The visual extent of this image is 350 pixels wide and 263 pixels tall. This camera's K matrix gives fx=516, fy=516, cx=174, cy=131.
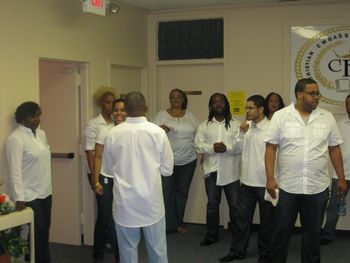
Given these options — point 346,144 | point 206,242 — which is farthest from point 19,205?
point 346,144

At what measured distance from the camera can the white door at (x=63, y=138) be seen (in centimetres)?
502

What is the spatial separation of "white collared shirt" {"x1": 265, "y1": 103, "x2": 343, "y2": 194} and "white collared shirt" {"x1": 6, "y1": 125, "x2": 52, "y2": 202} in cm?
175

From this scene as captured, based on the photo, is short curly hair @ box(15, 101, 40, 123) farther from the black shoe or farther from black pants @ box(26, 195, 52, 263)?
the black shoe

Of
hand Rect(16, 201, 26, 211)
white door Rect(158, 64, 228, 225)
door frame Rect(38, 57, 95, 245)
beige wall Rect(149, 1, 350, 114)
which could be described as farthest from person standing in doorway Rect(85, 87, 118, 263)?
beige wall Rect(149, 1, 350, 114)

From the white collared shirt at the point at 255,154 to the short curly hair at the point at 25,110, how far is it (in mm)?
1763

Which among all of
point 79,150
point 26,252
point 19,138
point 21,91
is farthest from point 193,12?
point 26,252

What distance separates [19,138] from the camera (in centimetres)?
379

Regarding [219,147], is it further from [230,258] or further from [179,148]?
[230,258]

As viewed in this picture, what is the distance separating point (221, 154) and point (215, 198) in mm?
446

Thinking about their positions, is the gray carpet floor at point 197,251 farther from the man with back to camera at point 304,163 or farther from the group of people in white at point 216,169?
the man with back to camera at point 304,163

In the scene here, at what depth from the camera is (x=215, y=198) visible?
197 inches

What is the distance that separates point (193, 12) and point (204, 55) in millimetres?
499

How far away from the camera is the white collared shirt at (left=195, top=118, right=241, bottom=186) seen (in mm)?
4879

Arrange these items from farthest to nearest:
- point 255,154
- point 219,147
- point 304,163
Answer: point 219,147
point 255,154
point 304,163
